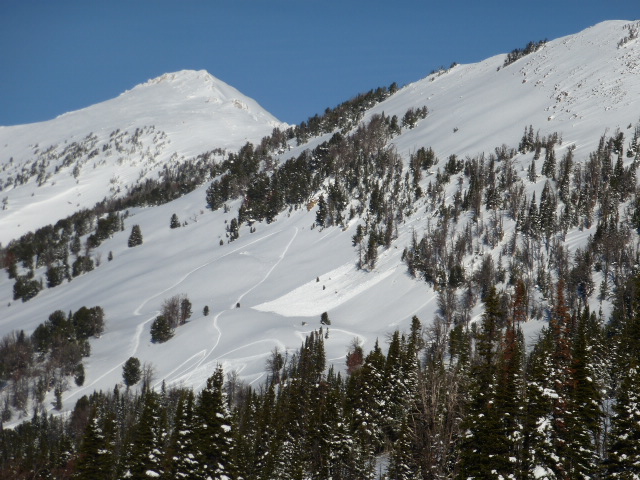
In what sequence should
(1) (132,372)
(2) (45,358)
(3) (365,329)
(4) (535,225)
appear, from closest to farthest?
(1) (132,372) → (3) (365,329) → (2) (45,358) → (4) (535,225)

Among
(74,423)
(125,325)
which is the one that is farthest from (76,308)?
(74,423)

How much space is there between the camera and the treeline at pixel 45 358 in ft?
424

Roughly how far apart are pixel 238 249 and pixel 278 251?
12.7 m

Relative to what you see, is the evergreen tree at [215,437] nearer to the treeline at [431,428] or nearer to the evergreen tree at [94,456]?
the treeline at [431,428]

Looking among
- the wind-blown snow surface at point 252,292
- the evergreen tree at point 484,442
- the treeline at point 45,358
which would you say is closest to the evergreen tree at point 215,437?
the evergreen tree at point 484,442

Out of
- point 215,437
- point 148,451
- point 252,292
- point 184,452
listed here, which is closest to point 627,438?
point 215,437

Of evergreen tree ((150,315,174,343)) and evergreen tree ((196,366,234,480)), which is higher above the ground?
evergreen tree ((196,366,234,480))

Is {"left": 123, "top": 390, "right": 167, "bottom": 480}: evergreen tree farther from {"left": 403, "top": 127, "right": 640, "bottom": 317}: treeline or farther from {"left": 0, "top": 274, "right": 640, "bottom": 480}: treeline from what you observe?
{"left": 403, "top": 127, "right": 640, "bottom": 317}: treeline

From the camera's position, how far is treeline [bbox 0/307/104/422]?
129 meters

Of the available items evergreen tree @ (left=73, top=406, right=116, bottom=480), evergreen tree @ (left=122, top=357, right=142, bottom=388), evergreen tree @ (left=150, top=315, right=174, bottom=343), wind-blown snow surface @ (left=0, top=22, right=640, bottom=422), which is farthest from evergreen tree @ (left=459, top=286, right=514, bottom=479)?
evergreen tree @ (left=150, top=315, right=174, bottom=343)

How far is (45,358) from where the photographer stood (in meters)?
140

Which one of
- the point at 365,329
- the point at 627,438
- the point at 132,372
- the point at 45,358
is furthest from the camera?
the point at 45,358

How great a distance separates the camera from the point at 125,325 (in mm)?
145125

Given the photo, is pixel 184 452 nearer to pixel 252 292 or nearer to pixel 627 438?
pixel 627 438
